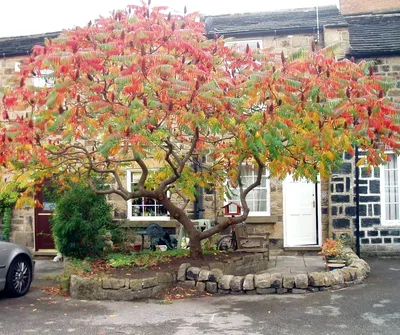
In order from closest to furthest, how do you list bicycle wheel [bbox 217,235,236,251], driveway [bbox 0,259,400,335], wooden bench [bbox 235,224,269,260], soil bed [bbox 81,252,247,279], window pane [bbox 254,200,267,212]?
1. driveway [bbox 0,259,400,335]
2. soil bed [bbox 81,252,247,279]
3. wooden bench [bbox 235,224,269,260]
4. bicycle wheel [bbox 217,235,236,251]
5. window pane [bbox 254,200,267,212]

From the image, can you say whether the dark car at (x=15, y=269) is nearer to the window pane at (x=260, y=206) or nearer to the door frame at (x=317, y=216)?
the window pane at (x=260, y=206)

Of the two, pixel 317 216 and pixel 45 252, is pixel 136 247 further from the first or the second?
pixel 317 216

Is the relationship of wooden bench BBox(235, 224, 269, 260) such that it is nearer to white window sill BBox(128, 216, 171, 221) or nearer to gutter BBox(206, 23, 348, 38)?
white window sill BBox(128, 216, 171, 221)

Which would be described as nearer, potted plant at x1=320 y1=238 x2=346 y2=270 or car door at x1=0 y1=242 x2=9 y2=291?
car door at x1=0 y1=242 x2=9 y2=291

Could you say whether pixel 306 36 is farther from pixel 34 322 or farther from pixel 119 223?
pixel 34 322

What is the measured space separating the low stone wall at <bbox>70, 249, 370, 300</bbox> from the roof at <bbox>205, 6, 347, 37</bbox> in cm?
725

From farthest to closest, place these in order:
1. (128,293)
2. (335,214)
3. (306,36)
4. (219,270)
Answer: (306,36)
(335,214)
(219,270)
(128,293)

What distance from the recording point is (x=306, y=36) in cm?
1614

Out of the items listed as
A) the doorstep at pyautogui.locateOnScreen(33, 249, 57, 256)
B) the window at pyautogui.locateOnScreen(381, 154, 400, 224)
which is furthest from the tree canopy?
the doorstep at pyautogui.locateOnScreen(33, 249, 57, 256)

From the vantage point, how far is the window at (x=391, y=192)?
1532cm

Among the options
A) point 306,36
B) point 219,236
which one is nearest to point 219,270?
point 219,236

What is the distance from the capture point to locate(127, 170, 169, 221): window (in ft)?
54.7

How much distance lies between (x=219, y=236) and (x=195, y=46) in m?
7.58

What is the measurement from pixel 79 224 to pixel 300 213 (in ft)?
21.6
